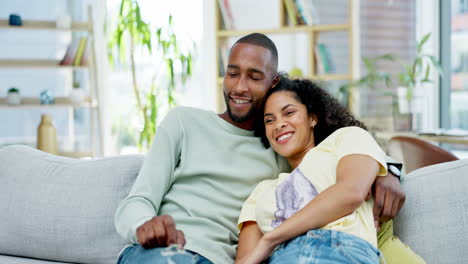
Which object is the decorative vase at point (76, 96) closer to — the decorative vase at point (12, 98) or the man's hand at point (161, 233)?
the decorative vase at point (12, 98)

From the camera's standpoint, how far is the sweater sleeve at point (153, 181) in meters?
1.44

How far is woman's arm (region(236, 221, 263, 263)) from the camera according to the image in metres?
1.51

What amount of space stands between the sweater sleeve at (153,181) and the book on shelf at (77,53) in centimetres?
315

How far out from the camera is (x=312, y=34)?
168 inches

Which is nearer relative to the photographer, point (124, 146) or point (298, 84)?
point (298, 84)

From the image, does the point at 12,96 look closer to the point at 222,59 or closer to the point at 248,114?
the point at 222,59

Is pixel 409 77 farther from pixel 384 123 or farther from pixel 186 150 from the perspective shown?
pixel 186 150

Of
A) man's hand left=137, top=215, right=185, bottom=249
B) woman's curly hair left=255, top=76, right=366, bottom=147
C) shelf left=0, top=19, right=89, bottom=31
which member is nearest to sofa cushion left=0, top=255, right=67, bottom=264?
man's hand left=137, top=215, right=185, bottom=249

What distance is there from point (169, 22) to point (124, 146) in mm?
1484

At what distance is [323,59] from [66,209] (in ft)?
9.43

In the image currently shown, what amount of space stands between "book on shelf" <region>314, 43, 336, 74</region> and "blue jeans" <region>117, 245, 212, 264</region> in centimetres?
305

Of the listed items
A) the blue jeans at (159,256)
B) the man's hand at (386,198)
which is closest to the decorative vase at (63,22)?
the blue jeans at (159,256)

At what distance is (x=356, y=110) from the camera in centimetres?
426

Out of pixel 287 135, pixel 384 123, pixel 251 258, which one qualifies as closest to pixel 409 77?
pixel 384 123
